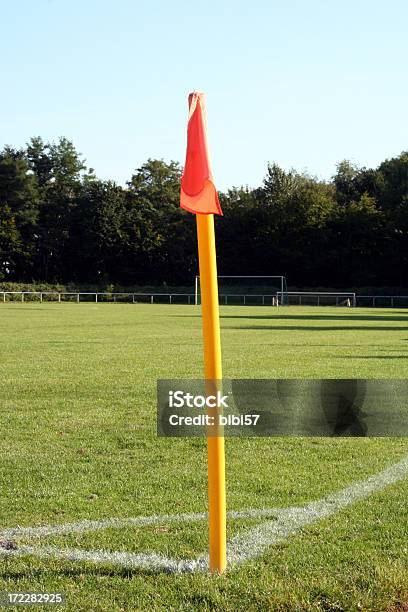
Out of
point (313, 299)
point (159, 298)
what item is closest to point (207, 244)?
point (313, 299)

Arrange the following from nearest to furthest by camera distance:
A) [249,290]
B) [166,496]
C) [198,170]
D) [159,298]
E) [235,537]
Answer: [198,170] → [235,537] → [166,496] → [249,290] → [159,298]

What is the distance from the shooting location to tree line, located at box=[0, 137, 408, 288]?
75.0 meters

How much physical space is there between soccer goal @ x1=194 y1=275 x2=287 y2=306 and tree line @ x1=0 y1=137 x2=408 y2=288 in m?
4.38

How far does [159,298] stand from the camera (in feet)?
233

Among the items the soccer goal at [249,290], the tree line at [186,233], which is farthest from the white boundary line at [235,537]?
the tree line at [186,233]

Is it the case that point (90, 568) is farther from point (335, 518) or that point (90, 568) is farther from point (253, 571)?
point (335, 518)

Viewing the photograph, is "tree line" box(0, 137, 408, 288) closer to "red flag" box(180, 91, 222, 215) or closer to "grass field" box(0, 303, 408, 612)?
"grass field" box(0, 303, 408, 612)

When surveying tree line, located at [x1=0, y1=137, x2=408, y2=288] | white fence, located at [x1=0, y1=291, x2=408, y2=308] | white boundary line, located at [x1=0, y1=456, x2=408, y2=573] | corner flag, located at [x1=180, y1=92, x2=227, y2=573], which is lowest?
white boundary line, located at [x1=0, y1=456, x2=408, y2=573]

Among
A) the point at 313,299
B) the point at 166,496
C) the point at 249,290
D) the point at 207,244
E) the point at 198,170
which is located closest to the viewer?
the point at 198,170

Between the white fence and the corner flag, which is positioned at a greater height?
the corner flag

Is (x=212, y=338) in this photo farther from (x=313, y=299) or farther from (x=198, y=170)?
(x=313, y=299)

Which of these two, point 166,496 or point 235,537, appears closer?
point 235,537

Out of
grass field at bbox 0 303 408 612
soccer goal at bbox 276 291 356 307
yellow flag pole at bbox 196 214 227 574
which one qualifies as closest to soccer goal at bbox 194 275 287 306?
soccer goal at bbox 276 291 356 307

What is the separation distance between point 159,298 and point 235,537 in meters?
65.7
